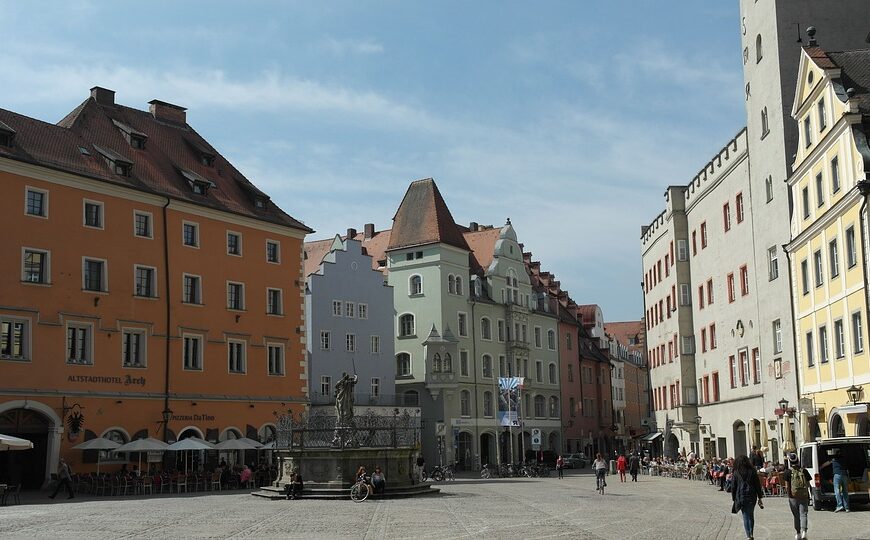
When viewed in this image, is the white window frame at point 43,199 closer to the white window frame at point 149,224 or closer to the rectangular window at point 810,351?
the white window frame at point 149,224

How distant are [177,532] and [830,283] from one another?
24.8 metres

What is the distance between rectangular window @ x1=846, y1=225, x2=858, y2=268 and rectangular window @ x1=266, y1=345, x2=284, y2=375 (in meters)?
30.4

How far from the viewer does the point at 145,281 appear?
48156 millimetres

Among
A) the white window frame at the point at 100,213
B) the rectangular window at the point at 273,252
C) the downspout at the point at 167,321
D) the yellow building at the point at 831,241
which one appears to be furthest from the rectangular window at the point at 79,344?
the yellow building at the point at 831,241

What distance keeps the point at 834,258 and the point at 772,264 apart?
7.76m

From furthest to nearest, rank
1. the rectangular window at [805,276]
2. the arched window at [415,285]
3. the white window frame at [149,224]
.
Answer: the arched window at [415,285]
the white window frame at [149,224]
the rectangular window at [805,276]

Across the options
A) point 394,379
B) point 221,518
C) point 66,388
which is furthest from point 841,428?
point 394,379

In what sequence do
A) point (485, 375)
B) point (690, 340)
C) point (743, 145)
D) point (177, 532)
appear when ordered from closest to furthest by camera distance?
point (177, 532) < point (743, 145) < point (690, 340) < point (485, 375)

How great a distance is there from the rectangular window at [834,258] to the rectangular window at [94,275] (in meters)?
30.6

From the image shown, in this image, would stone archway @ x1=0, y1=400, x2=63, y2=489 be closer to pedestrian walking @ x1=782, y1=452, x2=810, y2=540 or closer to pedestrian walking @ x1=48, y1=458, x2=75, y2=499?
pedestrian walking @ x1=48, y1=458, x2=75, y2=499

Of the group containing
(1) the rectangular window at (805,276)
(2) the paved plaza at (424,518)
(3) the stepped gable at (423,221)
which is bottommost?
(2) the paved plaza at (424,518)

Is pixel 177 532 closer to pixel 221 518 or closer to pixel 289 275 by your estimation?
pixel 221 518

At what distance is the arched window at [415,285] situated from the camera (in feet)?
252

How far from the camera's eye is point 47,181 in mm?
44312
